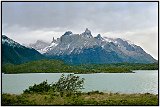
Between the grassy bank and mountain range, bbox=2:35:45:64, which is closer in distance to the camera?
the grassy bank

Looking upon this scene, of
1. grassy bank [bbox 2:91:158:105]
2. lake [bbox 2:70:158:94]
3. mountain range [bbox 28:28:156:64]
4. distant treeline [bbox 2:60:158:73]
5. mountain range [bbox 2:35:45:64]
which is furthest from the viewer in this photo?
distant treeline [bbox 2:60:158:73]

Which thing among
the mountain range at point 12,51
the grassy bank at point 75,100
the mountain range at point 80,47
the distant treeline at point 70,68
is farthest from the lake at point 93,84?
the distant treeline at point 70,68

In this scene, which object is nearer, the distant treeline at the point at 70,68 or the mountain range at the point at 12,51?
the mountain range at the point at 12,51

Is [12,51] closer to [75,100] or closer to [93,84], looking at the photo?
[93,84]

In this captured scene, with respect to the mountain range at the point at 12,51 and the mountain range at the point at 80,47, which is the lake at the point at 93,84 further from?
the mountain range at the point at 80,47

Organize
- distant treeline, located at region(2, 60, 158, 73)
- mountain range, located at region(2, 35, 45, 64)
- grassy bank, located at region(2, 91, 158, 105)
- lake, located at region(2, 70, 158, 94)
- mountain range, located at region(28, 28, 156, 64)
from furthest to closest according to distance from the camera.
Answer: distant treeline, located at region(2, 60, 158, 73) → mountain range, located at region(28, 28, 156, 64) → lake, located at region(2, 70, 158, 94) → mountain range, located at region(2, 35, 45, 64) → grassy bank, located at region(2, 91, 158, 105)

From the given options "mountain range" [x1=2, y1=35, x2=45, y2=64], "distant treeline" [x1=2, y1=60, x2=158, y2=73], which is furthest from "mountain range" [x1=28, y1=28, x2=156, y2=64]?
"distant treeline" [x1=2, y1=60, x2=158, y2=73]

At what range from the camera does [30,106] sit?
28.2ft

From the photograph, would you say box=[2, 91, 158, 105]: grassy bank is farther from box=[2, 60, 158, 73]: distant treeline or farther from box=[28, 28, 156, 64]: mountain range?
box=[2, 60, 158, 73]: distant treeline

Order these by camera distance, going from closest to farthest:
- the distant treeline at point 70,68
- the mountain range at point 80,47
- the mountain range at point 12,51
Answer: the mountain range at point 12,51, the mountain range at point 80,47, the distant treeline at point 70,68

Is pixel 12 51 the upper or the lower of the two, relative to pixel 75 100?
upper

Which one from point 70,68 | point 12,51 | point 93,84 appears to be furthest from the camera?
point 70,68

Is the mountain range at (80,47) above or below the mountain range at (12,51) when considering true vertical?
above

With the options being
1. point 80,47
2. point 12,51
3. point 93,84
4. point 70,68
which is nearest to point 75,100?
point 12,51
